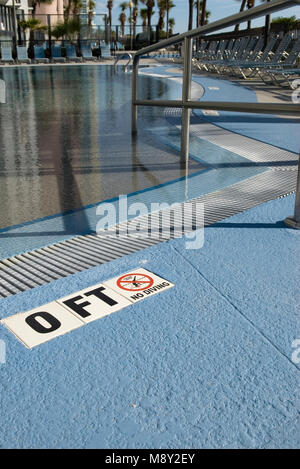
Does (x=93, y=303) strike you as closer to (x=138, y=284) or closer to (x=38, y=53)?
(x=138, y=284)

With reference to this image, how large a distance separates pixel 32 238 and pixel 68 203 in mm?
605

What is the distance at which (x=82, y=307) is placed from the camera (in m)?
1.64

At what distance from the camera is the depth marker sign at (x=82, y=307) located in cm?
149

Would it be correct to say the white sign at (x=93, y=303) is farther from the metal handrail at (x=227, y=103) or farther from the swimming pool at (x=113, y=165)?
the metal handrail at (x=227, y=103)

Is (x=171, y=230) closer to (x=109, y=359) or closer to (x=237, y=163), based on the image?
(x=109, y=359)

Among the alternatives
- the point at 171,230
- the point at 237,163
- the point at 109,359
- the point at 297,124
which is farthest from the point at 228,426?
the point at 297,124

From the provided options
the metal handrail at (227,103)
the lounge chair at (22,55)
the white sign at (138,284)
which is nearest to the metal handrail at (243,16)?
the metal handrail at (227,103)

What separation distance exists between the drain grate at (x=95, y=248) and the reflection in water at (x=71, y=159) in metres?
0.31

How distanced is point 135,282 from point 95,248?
40 centimetres

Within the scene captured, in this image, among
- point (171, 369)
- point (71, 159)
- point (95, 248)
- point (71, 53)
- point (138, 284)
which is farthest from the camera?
point (71, 53)

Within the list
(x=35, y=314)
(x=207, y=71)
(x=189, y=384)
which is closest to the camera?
(x=189, y=384)

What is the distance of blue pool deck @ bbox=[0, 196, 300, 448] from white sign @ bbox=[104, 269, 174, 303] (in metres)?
0.04

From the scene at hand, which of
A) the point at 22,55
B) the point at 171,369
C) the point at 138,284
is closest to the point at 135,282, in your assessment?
the point at 138,284

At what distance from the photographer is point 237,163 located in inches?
146
